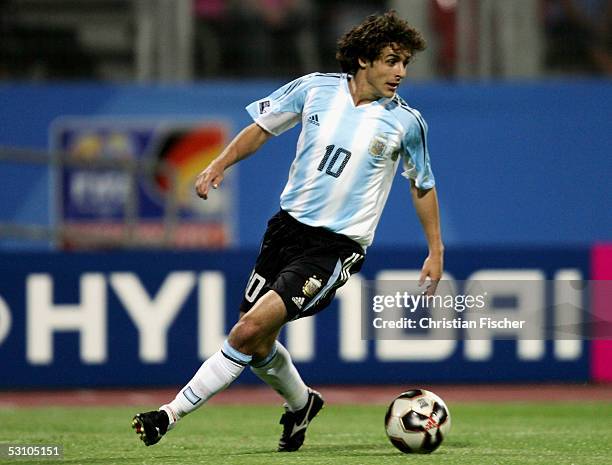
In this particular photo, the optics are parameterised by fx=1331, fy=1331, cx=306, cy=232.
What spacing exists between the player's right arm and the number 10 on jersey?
0.35 m

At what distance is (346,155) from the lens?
21.8 ft

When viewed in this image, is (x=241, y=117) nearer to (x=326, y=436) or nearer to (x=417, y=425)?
(x=326, y=436)

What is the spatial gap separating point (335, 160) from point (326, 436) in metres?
2.03

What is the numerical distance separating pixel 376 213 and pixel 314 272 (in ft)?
1.56

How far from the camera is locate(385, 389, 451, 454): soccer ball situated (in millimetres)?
6668

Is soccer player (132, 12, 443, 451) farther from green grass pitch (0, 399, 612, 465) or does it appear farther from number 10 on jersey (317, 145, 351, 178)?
green grass pitch (0, 399, 612, 465)

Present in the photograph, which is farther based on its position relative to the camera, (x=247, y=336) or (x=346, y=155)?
(x=346, y=155)

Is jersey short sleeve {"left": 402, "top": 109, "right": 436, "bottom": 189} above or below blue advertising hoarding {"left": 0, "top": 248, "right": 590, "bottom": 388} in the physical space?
above

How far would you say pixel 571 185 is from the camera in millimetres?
14375

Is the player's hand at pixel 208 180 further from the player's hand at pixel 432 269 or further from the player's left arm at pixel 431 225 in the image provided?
the player's hand at pixel 432 269

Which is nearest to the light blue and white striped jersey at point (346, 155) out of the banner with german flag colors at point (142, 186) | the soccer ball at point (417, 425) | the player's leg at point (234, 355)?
the player's leg at point (234, 355)

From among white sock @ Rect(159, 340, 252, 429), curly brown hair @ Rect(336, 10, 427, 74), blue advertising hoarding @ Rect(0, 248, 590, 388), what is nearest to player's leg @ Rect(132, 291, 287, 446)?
white sock @ Rect(159, 340, 252, 429)

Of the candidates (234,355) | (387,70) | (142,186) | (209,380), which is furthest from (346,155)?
(142,186)

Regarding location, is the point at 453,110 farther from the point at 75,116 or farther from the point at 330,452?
the point at 330,452
